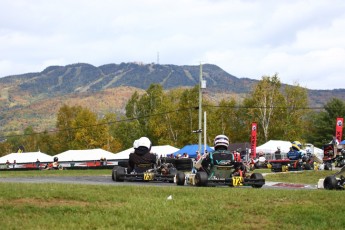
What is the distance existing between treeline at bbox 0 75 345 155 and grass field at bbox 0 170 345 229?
180 feet

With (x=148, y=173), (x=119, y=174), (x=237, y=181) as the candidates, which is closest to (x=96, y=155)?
(x=119, y=174)

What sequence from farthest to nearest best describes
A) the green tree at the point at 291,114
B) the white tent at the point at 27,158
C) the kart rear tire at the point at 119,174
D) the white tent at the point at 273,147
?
the green tree at the point at 291,114
the white tent at the point at 27,158
the white tent at the point at 273,147
the kart rear tire at the point at 119,174

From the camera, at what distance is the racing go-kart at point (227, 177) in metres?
18.0

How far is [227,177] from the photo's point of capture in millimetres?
18703

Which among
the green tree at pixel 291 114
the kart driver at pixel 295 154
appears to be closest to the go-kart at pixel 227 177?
the kart driver at pixel 295 154

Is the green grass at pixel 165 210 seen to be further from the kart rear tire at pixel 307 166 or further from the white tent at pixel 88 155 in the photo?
the white tent at pixel 88 155

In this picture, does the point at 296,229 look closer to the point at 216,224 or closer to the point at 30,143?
the point at 216,224

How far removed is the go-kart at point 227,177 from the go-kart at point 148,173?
3.76 metres

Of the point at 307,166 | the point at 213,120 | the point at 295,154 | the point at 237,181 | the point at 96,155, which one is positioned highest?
the point at 213,120

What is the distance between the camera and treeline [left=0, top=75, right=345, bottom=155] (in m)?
77.4

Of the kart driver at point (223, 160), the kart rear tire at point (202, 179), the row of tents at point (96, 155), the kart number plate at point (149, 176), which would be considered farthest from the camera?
the row of tents at point (96, 155)

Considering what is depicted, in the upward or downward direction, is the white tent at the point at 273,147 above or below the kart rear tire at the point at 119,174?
above

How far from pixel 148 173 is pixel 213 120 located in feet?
184

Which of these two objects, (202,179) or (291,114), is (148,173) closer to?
(202,179)
